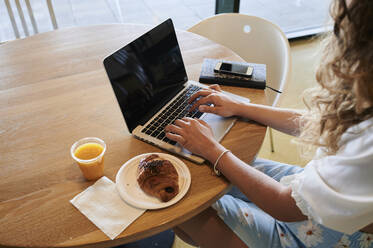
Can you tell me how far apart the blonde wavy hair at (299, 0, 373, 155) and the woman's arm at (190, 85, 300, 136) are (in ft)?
0.54

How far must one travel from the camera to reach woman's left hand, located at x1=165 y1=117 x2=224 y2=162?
0.91 m

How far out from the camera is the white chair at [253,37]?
159 cm

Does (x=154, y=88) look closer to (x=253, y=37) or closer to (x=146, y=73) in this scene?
(x=146, y=73)

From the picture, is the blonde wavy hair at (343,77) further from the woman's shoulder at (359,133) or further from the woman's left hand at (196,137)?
the woman's left hand at (196,137)

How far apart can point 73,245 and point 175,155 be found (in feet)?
1.19

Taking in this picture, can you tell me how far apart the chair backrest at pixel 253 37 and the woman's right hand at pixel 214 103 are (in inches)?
21.8

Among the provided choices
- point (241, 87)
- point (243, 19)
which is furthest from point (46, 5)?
point (241, 87)

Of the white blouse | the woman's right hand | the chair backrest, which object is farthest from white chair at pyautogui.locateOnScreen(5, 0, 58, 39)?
the white blouse

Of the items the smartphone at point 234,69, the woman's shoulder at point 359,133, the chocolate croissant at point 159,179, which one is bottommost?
the chocolate croissant at point 159,179

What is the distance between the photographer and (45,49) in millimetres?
1453

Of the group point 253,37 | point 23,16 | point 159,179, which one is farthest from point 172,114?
point 23,16

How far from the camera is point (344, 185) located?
71cm

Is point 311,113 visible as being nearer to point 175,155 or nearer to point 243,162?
point 243,162

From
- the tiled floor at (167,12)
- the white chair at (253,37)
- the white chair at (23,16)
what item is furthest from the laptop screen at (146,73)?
the tiled floor at (167,12)
